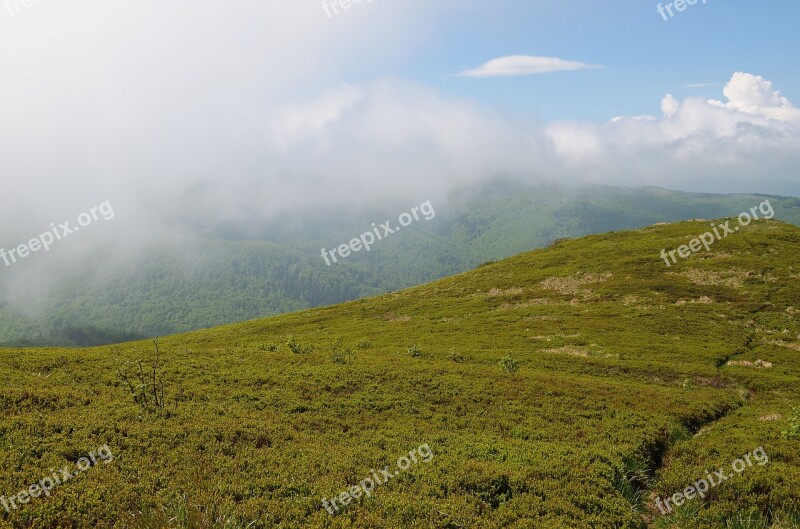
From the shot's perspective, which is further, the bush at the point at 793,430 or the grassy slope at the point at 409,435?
the bush at the point at 793,430

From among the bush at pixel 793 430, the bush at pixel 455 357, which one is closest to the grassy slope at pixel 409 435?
the bush at pixel 455 357

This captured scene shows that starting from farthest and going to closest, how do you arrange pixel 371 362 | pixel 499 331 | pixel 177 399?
1. pixel 499 331
2. pixel 371 362
3. pixel 177 399

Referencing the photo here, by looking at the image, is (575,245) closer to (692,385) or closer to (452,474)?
(692,385)

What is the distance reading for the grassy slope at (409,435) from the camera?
13922 millimetres

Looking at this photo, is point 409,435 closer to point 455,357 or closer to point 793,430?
point 793,430

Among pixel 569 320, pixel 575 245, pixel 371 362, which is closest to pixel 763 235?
pixel 575 245

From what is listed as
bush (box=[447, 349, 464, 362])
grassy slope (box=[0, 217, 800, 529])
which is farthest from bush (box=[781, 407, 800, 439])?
bush (box=[447, 349, 464, 362])

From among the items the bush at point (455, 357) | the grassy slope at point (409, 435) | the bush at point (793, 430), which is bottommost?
the bush at point (455, 357)

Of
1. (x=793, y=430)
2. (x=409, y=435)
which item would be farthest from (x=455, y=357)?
(x=793, y=430)

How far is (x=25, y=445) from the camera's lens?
1583 centimetres

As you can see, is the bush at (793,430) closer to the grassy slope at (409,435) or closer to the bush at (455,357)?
the grassy slope at (409,435)

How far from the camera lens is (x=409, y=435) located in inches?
838

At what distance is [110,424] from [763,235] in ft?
391

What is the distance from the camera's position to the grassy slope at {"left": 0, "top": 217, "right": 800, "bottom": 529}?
1392cm
